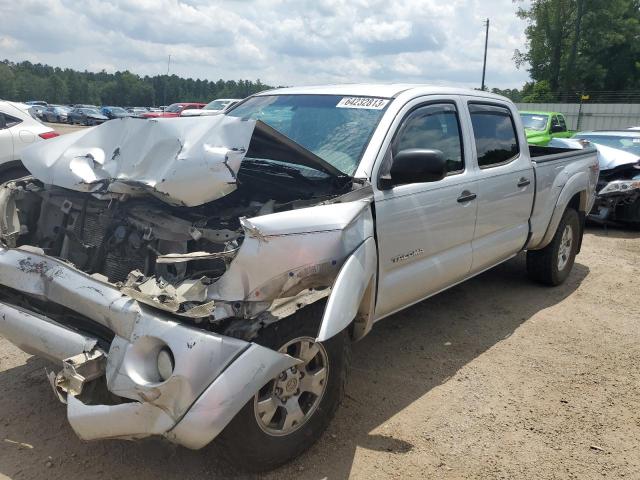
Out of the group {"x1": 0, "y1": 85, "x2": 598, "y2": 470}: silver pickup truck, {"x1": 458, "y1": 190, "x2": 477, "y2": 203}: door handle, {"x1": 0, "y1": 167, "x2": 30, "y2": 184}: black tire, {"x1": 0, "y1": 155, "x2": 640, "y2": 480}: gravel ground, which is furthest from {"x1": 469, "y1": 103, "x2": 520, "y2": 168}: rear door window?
{"x1": 0, "y1": 167, "x2": 30, "y2": 184}: black tire

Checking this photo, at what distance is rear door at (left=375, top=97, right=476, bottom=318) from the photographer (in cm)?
351

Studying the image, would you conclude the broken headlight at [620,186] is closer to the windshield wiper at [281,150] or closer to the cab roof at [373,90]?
the cab roof at [373,90]

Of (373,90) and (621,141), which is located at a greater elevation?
(373,90)

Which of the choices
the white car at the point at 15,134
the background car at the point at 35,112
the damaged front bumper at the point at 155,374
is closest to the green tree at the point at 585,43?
the background car at the point at 35,112

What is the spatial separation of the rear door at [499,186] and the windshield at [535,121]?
947cm

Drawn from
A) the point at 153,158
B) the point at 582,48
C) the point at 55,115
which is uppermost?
the point at 582,48

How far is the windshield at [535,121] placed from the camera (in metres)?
13.8

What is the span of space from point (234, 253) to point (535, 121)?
1312 cm

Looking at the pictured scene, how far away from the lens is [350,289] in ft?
9.27

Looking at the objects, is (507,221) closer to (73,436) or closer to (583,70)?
(73,436)

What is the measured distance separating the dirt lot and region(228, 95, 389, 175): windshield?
1.53 m

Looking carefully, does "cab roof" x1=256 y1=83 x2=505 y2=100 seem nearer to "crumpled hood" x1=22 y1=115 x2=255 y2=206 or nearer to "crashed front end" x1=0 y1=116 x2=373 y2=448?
"crashed front end" x1=0 y1=116 x2=373 y2=448

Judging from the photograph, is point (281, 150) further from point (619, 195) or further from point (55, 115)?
point (55, 115)

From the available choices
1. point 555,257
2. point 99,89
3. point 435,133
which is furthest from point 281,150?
point 99,89
